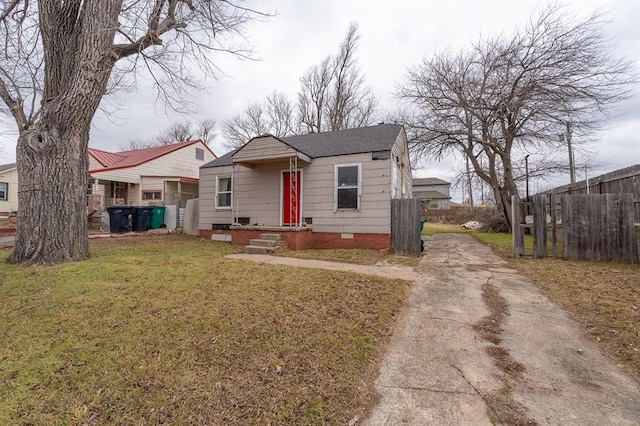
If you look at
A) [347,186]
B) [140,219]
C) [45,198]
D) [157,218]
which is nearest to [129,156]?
[157,218]

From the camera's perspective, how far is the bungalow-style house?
8516mm

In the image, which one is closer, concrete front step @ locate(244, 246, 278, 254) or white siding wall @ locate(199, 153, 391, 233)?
concrete front step @ locate(244, 246, 278, 254)

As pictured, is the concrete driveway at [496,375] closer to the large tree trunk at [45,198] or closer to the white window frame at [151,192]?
the large tree trunk at [45,198]

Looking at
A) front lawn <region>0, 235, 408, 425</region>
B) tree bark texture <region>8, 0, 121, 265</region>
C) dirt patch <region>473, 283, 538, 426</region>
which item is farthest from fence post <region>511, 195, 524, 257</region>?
tree bark texture <region>8, 0, 121, 265</region>

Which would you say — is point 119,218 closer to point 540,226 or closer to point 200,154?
point 200,154

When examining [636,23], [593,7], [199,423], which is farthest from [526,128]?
[199,423]

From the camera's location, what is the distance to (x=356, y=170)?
8797 millimetres

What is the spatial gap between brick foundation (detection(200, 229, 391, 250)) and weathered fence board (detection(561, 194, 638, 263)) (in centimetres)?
422

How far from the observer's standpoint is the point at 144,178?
1781 centimetres

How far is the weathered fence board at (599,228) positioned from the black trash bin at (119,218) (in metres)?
16.1

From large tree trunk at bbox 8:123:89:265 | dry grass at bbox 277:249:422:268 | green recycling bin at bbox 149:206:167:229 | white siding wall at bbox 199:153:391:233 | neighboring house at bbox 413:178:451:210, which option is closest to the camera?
large tree trunk at bbox 8:123:89:265

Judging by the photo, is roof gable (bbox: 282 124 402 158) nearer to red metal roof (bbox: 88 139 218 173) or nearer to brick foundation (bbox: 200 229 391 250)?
brick foundation (bbox: 200 229 391 250)

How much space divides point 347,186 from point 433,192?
4041cm

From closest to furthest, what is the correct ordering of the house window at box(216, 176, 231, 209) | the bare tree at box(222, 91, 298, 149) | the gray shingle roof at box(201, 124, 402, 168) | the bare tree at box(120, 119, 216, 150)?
the gray shingle roof at box(201, 124, 402, 168) → the house window at box(216, 176, 231, 209) → the bare tree at box(222, 91, 298, 149) → the bare tree at box(120, 119, 216, 150)
